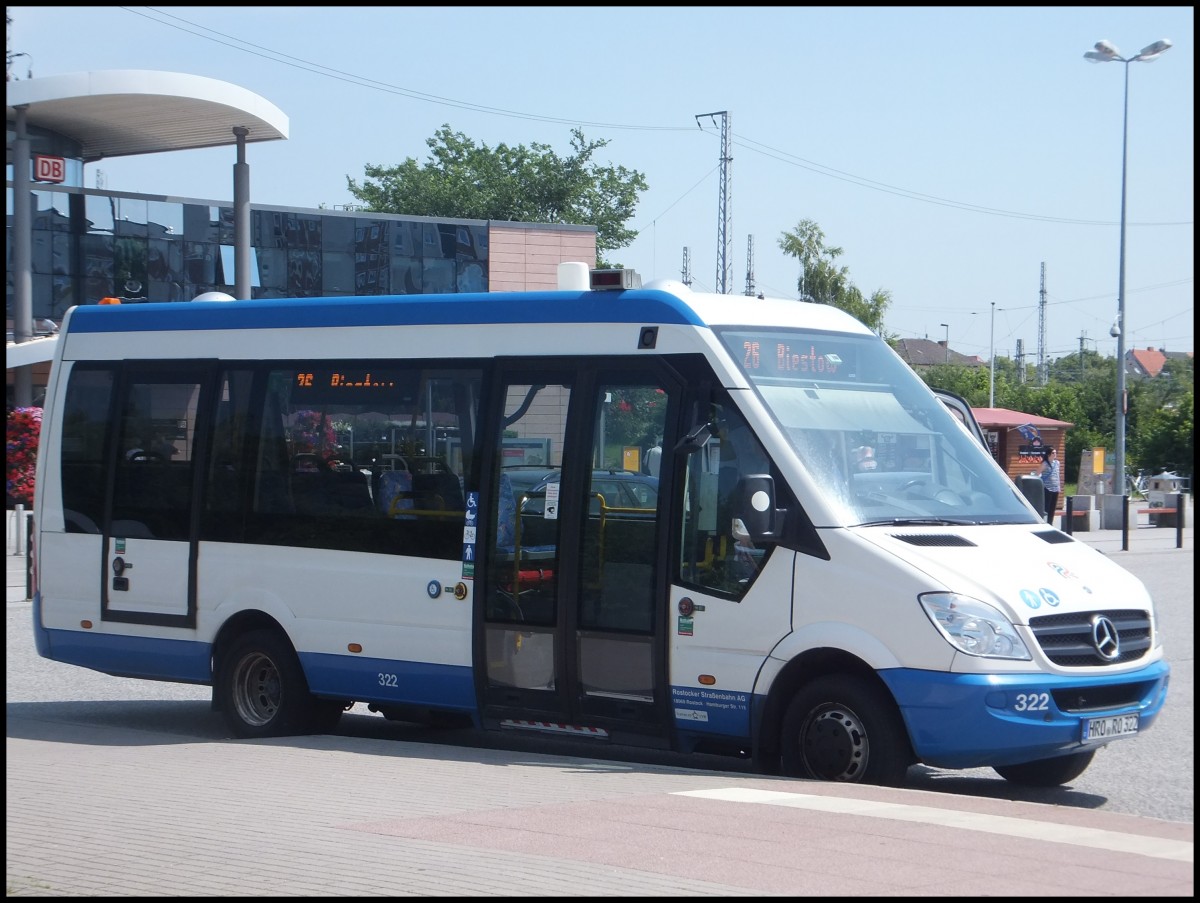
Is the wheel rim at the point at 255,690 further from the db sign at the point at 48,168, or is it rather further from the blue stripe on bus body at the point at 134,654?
the db sign at the point at 48,168

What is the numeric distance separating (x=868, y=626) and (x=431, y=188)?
6742 cm

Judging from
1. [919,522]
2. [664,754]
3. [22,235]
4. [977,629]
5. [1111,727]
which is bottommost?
[664,754]

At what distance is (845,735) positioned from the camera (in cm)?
779

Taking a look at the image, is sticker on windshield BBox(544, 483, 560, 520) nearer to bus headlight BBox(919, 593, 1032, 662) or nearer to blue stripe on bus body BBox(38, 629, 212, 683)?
bus headlight BBox(919, 593, 1032, 662)

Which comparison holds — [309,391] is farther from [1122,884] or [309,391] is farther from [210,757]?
[1122,884]

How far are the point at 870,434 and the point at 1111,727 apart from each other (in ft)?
6.71

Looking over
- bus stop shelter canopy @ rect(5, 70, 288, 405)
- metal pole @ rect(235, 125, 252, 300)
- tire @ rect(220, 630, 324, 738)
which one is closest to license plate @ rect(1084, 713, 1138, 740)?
tire @ rect(220, 630, 324, 738)

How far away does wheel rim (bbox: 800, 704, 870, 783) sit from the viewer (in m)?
7.76

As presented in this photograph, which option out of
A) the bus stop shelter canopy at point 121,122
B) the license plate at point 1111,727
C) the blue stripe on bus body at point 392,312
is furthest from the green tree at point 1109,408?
the license plate at point 1111,727

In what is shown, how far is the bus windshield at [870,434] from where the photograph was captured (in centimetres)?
825

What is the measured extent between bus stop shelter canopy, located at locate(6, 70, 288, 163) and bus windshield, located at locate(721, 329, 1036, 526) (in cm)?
2865

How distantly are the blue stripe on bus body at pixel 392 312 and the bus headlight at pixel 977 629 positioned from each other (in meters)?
2.29

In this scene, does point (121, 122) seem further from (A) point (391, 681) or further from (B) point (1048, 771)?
(B) point (1048, 771)

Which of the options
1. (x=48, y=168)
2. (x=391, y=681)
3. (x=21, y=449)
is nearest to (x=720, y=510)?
(x=391, y=681)
